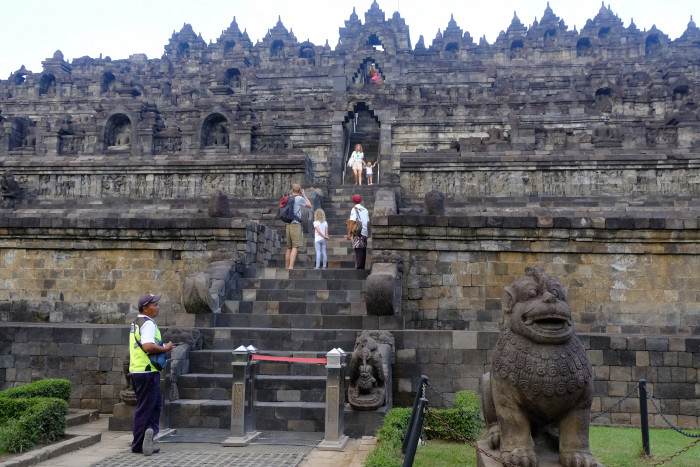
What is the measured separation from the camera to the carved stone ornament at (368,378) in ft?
24.9

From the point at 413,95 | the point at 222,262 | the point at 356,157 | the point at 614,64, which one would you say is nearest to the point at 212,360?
the point at 222,262

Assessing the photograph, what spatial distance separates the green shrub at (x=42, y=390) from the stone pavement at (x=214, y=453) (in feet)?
1.81

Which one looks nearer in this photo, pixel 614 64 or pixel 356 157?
pixel 356 157

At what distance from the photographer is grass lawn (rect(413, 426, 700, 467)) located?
6.23 m

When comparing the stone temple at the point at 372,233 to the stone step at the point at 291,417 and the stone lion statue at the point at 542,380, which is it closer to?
the stone step at the point at 291,417

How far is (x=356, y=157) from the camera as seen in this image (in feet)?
63.3

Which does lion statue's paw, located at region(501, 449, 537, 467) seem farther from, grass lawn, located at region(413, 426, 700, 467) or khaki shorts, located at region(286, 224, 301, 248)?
khaki shorts, located at region(286, 224, 301, 248)

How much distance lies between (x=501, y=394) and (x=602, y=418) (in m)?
4.21

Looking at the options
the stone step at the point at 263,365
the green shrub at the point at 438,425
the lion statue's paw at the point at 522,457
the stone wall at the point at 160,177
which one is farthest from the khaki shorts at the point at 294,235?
the lion statue's paw at the point at 522,457

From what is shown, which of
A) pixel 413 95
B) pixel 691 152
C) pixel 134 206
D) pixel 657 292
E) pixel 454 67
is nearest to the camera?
pixel 657 292

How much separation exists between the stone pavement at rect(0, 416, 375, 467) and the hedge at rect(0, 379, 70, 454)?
11.3 inches

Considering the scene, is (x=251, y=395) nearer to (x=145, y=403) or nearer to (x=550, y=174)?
(x=145, y=403)

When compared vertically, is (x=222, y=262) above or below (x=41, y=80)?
below

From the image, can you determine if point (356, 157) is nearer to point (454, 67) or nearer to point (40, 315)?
point (40, 315)
